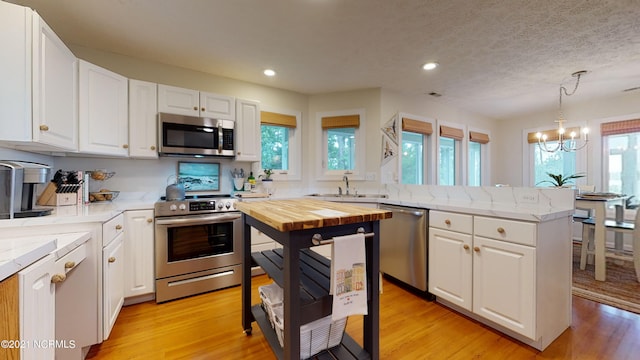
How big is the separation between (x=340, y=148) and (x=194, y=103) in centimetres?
201

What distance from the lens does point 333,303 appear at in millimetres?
1236

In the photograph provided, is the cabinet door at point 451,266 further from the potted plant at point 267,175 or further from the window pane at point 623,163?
the window pane at point 623,163

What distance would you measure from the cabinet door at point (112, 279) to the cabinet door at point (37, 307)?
0.73 m

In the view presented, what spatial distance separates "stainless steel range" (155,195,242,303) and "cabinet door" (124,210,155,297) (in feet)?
0.21

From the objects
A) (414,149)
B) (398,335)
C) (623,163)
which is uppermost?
(414,149)

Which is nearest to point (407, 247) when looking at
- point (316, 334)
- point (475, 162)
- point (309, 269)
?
point (309, 269)

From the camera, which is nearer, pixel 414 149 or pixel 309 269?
pixel 309 269

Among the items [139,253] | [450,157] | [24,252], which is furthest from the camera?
[450,157]

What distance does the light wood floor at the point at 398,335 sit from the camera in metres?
1.71

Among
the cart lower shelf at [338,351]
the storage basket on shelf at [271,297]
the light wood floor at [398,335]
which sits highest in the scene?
the storage basket on shelf at [271,297]

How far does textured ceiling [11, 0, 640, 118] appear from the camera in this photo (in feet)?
6.23

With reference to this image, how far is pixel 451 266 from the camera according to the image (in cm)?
219

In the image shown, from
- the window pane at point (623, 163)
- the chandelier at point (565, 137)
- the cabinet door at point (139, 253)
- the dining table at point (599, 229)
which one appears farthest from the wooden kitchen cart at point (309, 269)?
the window pane at point (623, 163)

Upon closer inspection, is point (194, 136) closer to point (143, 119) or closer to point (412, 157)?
point (143, 119)
